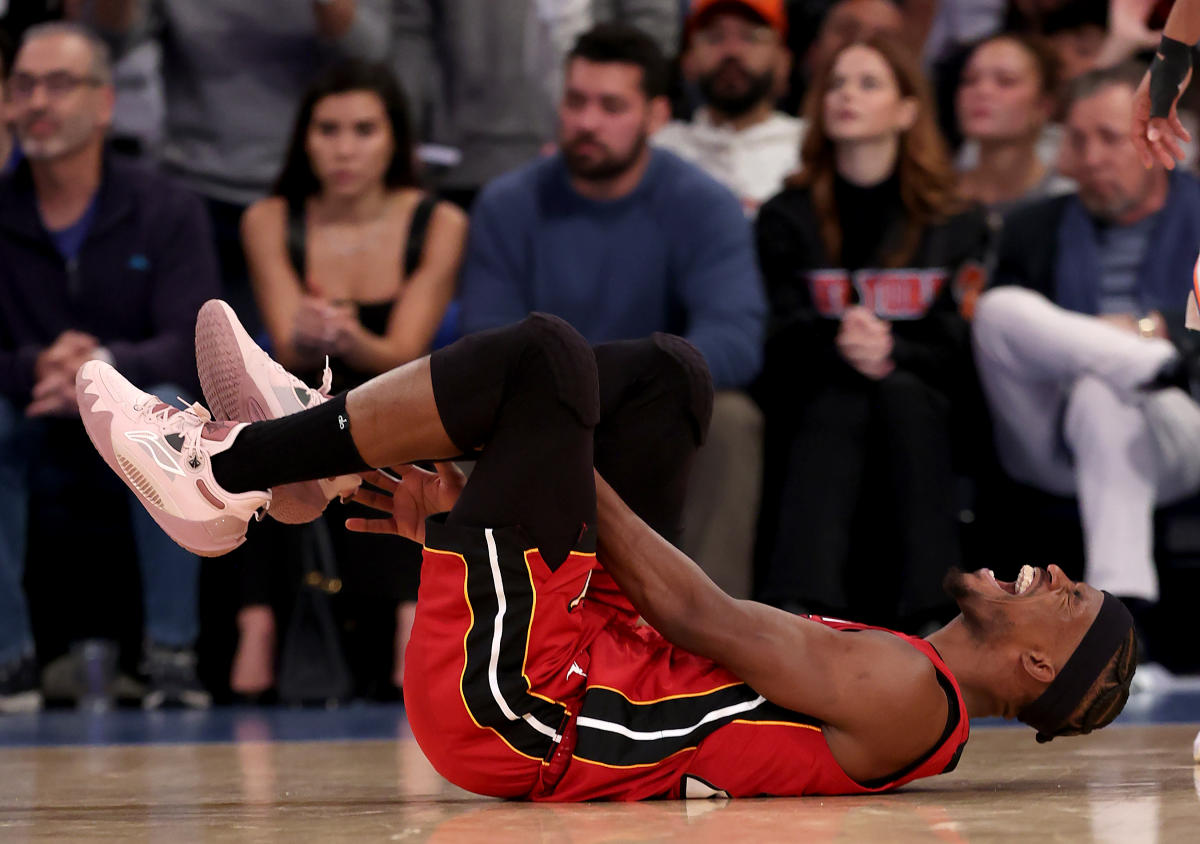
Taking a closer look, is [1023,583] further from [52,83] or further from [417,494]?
[52,83]

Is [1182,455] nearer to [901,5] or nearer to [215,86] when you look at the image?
[901,5]

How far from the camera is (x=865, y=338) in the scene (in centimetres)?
432

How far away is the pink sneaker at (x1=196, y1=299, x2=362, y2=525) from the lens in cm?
246

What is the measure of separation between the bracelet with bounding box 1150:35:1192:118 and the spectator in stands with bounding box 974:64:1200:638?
1721mm

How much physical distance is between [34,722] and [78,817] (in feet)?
6.29

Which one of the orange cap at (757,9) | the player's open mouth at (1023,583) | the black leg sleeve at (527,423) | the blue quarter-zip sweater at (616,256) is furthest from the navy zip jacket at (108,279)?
the player's open mouth at (1023,583)

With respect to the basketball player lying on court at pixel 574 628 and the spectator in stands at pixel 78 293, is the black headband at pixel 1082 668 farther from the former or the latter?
the spectator in stands at pixel 78 293

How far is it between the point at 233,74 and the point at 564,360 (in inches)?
124

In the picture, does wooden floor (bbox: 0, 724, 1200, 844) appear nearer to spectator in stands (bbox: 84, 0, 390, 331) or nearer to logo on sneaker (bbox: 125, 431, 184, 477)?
logo on sneaker (bbox: 125, 431, 184, 477)

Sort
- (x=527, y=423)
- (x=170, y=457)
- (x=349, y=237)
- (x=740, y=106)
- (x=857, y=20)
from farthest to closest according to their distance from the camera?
(x=857, y=20) → (x=740, y=106) → (x=349, y=237) → (x=170, y=457) → (x=527, y=423)

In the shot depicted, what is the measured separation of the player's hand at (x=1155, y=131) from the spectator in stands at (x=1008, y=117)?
245cm

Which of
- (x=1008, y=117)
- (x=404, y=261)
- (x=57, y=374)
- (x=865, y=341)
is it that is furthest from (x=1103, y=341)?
(x=57, y=374)

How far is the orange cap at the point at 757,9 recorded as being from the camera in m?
5.32

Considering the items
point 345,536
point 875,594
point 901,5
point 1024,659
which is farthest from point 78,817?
point 901,5
